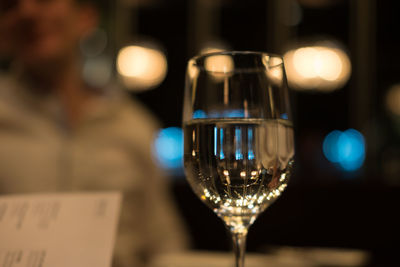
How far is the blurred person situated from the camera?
1229 millimetres

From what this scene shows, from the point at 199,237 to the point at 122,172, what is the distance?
3.32 ft

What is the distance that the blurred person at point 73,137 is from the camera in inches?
48.4

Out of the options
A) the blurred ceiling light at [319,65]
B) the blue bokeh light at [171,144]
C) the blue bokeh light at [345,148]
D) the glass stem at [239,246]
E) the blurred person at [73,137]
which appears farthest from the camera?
the blue bokeh light at [171,144]

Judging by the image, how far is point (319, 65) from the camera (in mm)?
4699

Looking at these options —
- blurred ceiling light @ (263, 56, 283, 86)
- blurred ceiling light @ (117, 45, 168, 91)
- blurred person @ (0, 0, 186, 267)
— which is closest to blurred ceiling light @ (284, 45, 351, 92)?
blurred ceiling light @ (117, 45, 168, 91)

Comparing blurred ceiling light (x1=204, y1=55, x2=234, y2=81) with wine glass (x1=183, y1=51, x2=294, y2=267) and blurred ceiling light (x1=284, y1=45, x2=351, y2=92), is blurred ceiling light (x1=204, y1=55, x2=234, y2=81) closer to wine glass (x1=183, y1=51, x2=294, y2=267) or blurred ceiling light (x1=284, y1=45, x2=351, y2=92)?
wine glass (x1=183, y1=51, x2=294, y2=267)

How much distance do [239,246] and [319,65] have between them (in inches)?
178

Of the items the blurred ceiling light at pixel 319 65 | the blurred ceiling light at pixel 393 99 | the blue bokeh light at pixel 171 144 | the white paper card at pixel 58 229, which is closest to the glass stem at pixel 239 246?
the white paper card at pixel 58 229

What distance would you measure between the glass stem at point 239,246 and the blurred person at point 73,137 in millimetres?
721

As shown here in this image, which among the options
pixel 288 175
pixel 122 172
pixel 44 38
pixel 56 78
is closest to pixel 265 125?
pixel 288 175

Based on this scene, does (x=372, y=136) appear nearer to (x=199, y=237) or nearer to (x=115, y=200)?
(x=199, y=237)

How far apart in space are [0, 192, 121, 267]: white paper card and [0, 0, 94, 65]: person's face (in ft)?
1.32

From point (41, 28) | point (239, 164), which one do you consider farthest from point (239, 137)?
point (41, 28)

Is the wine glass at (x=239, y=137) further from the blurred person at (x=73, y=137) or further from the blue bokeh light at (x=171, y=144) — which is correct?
the blue bokeh light at (x=171, y=144)
